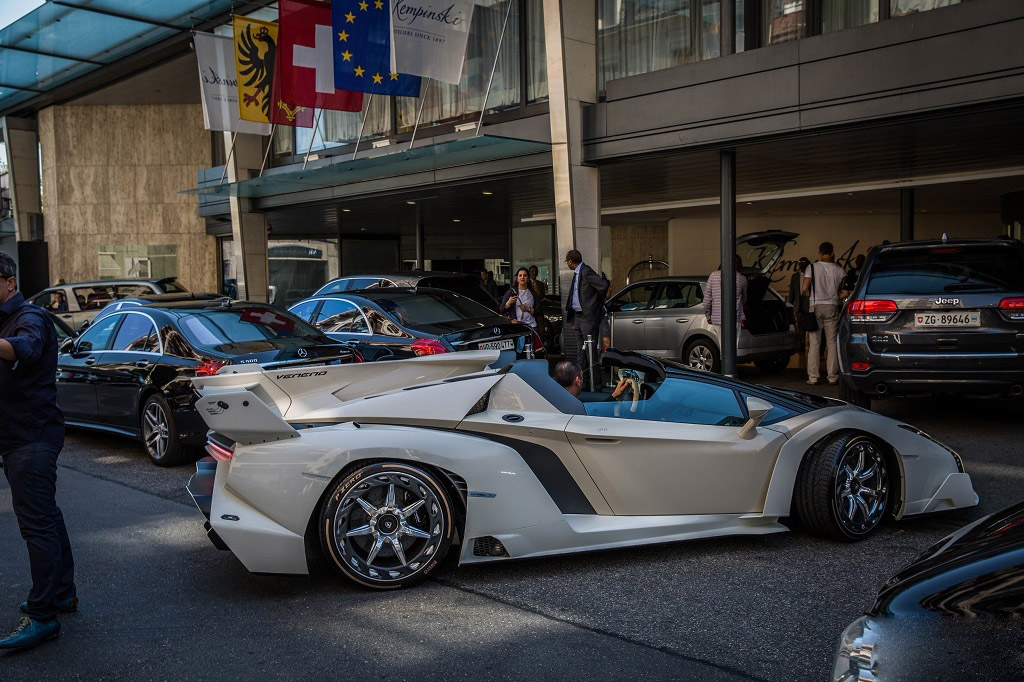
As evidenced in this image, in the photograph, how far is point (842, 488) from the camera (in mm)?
5211

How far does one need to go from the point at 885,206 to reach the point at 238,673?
20995 mm

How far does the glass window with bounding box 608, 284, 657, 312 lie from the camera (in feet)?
48.3

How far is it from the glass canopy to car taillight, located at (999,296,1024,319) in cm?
1871

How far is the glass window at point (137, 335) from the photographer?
8.77 metres

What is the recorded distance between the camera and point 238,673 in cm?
377

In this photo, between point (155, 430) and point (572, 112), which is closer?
point (155, 430)

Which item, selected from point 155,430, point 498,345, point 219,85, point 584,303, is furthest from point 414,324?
point 219,85

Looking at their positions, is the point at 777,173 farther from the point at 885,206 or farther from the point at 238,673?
Result: the point at 238,673

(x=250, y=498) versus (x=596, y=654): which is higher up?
(x=250, y=498)

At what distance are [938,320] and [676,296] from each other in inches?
238

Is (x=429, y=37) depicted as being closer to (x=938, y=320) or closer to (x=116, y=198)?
(x=938, y=320)

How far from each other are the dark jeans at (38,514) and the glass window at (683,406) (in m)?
2.78

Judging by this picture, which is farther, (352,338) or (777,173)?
(777,173)

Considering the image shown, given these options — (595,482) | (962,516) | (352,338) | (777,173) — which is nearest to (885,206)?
(777,173)
